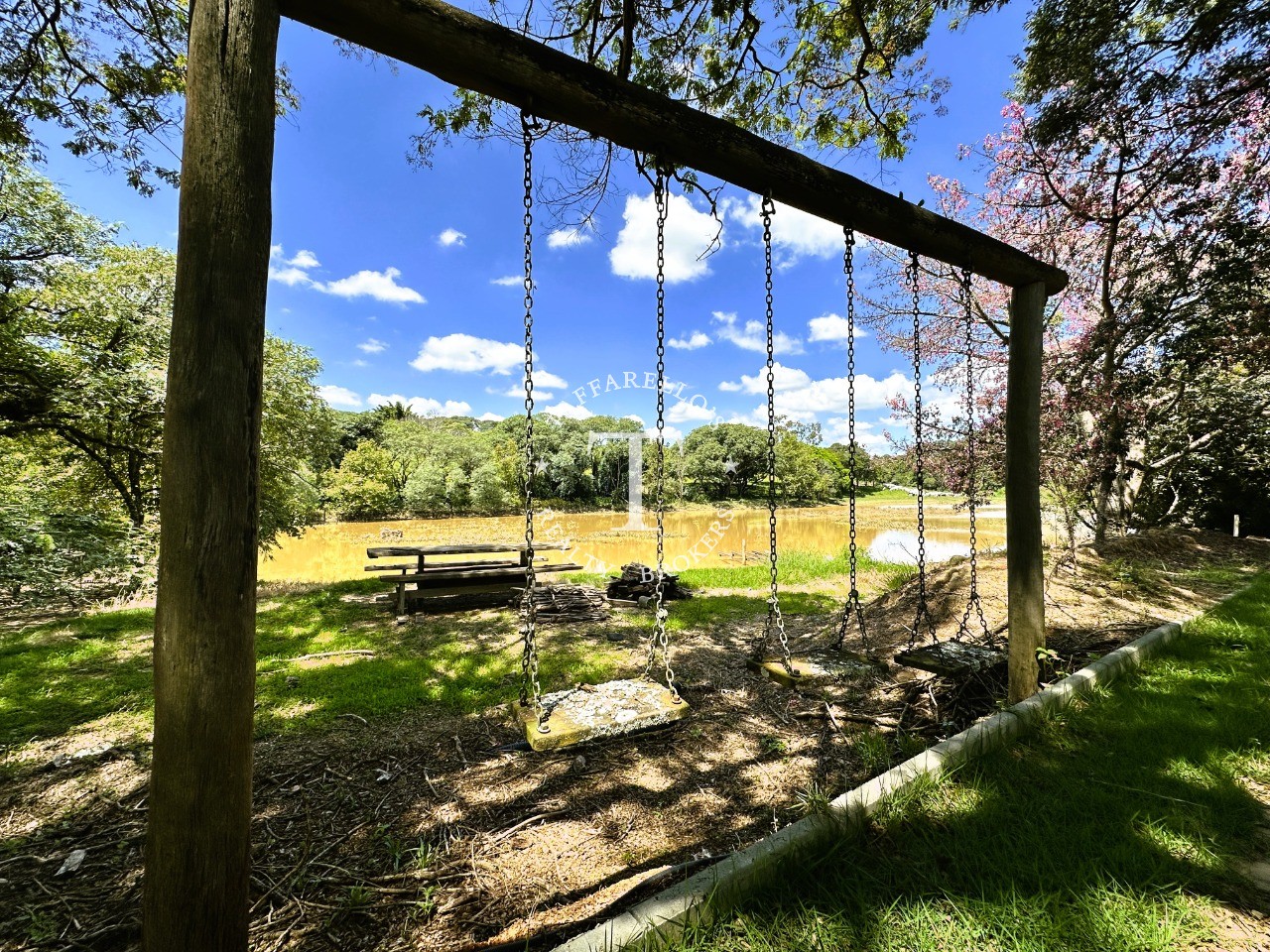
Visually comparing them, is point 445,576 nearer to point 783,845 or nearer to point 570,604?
point 570,604

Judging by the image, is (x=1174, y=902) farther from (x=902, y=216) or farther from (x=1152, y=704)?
(x=902, y=216)

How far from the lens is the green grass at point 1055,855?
159cm

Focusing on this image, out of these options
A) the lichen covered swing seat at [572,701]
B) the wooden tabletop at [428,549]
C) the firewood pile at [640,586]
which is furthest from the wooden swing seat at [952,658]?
the firewood pile at [640,586]

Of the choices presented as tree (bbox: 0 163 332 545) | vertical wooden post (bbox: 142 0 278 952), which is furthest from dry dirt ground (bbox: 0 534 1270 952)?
tree (bbox: 0 163 332 545)

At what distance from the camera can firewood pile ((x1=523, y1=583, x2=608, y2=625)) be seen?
7.50m

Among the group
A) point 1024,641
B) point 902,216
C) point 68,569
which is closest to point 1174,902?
point 1024,641

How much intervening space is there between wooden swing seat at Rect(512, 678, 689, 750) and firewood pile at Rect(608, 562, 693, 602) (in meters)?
6.28

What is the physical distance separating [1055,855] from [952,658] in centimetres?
131

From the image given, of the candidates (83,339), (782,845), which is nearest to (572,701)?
(782,845)

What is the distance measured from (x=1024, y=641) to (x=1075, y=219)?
7044 millimetres

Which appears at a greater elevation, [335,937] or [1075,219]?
[1075,219]

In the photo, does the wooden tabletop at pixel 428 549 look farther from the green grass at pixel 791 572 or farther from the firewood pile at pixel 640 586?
the green grass at pixel 791 572

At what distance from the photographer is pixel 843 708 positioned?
12.6 feet

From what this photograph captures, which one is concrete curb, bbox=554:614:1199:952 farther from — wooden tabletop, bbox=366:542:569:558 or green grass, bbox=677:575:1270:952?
wooden tabletop, bbox=366:542:569:558
